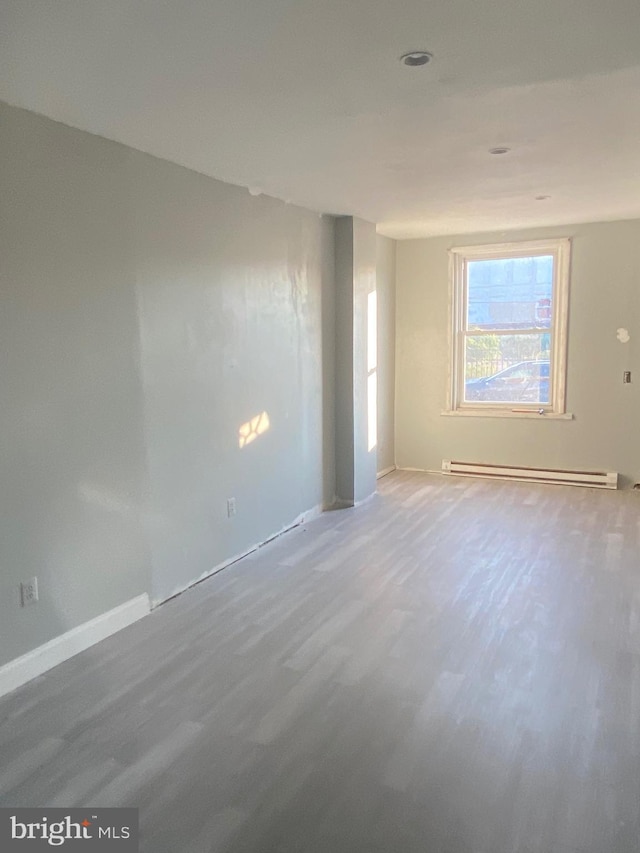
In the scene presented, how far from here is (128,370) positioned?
129 inches

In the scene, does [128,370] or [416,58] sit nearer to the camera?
[416,58]

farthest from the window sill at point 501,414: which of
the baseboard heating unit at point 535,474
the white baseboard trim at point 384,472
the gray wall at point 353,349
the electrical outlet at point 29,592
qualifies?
the electrical outlet at point 29,592

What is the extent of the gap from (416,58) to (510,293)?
4495 mm

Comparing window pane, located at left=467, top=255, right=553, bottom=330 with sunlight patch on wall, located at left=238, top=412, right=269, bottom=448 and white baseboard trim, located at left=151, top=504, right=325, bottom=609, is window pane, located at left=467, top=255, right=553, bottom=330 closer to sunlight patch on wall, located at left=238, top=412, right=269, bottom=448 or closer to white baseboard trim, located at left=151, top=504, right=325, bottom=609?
white baseboard trim, located at left=151, top=504, right=325, bottom=609

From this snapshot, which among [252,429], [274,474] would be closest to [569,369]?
[274,474]

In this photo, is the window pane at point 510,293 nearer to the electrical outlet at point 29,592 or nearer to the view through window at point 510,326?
the view through window at point 510,326

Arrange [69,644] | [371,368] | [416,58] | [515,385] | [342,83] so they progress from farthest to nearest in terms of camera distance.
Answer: [515,385]
[371,368]
[69,644]
[342,83]
[416,58]

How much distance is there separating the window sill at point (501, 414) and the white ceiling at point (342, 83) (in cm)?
272

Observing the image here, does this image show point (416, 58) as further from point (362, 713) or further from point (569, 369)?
point (569, 369)

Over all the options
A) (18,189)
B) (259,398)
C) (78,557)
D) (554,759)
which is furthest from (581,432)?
(18,189)

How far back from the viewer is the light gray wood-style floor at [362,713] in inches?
77.0

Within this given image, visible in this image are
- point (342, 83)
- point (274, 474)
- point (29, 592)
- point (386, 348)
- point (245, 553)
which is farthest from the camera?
point (386, 348)

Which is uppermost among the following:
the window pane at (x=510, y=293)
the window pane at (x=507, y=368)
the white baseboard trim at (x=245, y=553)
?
the window pane at (x=510, y=293)

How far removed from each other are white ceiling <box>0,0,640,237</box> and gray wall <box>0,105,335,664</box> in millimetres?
272
